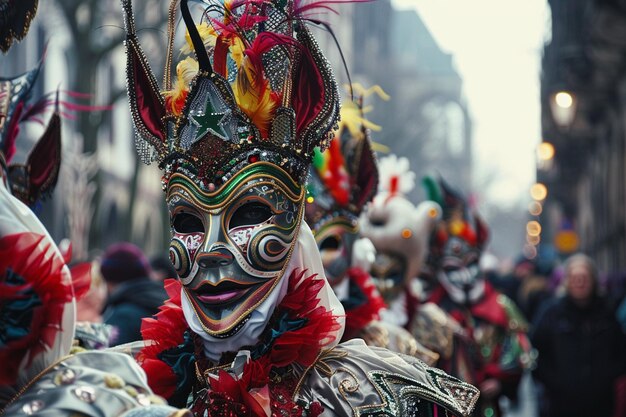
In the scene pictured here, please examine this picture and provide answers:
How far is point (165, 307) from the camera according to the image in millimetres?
4613

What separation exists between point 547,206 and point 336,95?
55355 millimetres

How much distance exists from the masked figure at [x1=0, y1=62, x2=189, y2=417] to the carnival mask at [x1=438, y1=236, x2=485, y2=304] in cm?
770

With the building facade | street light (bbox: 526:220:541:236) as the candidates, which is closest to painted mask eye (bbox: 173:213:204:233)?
the building facade

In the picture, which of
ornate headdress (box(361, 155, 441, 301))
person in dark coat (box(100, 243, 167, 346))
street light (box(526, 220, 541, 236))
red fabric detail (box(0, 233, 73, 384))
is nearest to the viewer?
red fabric detail (box(0, 233, 73, 384))

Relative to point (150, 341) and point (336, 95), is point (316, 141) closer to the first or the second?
point (336, 95)

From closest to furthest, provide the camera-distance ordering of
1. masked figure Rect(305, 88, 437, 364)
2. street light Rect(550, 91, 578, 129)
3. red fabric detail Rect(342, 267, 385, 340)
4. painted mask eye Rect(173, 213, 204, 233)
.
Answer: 1. painted mask eye Rect(173, 213, 204, 233)
2. red fabric detail Rect(342, 267, 385, 340)
3. masked figure Rect(305, 88, 437, 364)
4. street light Rect(550, 91, 578, 129)

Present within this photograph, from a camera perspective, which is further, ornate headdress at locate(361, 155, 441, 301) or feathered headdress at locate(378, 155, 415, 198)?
feathered headdress at locate(378, 155, 415, 198)

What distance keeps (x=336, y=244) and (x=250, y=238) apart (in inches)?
91.7

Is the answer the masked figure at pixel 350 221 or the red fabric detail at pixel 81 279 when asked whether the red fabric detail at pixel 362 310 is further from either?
the red fabric detail at pixel 81 279

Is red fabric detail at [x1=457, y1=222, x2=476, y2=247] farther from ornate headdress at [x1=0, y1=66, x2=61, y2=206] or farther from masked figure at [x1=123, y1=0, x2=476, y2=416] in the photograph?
masked figure at [x1=123, y1=0, x2=476, y2=416]

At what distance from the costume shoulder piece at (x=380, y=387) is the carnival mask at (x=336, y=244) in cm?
187

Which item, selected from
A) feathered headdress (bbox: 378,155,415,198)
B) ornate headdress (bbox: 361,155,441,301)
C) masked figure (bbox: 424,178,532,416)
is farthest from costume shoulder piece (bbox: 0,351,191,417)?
masked figure (bbox: 424,178,532,416)

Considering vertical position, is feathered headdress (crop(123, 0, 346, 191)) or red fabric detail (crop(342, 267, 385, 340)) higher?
feathered headdress (crop(123, 0, 346, 191))

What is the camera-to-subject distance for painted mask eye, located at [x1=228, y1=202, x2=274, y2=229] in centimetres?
434
